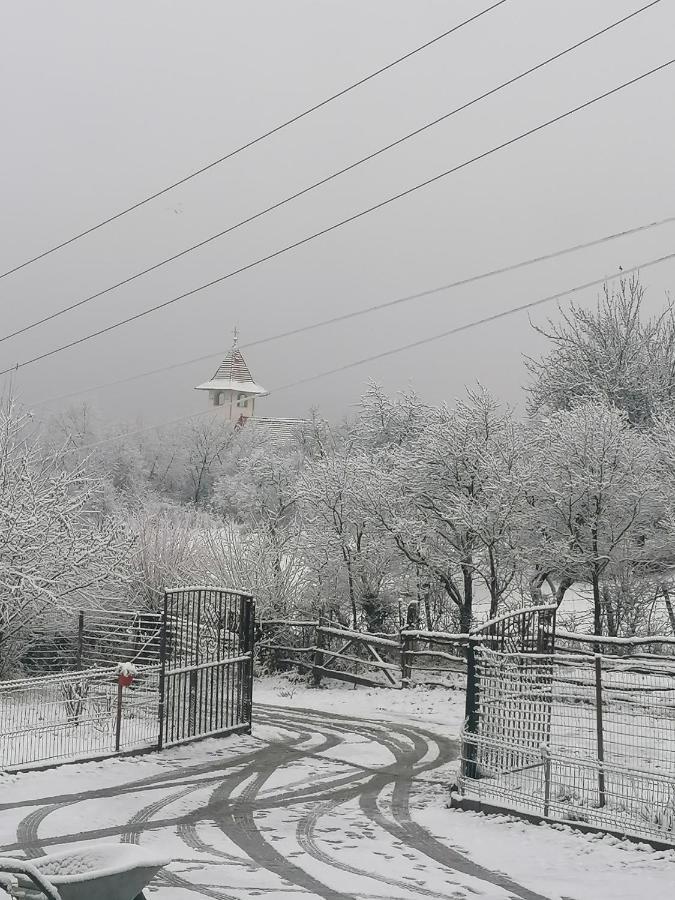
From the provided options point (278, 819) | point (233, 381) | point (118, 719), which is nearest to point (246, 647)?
point (118, 719)

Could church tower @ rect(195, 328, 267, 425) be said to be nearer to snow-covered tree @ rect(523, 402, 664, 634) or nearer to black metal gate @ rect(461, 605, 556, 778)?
snow-covered tree @ rect(523, 402, 664, 634)

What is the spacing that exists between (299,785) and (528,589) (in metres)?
15.0

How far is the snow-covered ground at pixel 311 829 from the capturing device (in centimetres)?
823

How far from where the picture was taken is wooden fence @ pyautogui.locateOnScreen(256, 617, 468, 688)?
22933mm

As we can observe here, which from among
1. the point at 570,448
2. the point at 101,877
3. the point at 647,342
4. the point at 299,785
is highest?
the point at 647,342

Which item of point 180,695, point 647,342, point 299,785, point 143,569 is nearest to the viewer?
point 299,785

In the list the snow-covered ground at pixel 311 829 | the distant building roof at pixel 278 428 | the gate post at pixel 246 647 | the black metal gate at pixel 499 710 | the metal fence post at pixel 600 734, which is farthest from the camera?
the distant building roof at pixel 278 428

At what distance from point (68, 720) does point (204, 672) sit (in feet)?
8.32

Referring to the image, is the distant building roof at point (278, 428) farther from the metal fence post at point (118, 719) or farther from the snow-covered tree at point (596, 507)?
the metal fence post at point (118, 719)

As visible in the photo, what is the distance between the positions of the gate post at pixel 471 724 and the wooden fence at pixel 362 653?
980 centimetres

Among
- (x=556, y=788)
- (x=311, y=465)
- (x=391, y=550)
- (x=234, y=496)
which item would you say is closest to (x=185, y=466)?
(x=234, y=496)

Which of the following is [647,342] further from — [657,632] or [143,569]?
[143,569]

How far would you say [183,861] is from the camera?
883cm

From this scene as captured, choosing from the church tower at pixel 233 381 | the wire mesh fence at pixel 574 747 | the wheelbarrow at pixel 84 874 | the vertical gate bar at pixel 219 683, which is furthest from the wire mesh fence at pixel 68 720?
the church tower at pixel 233 381
